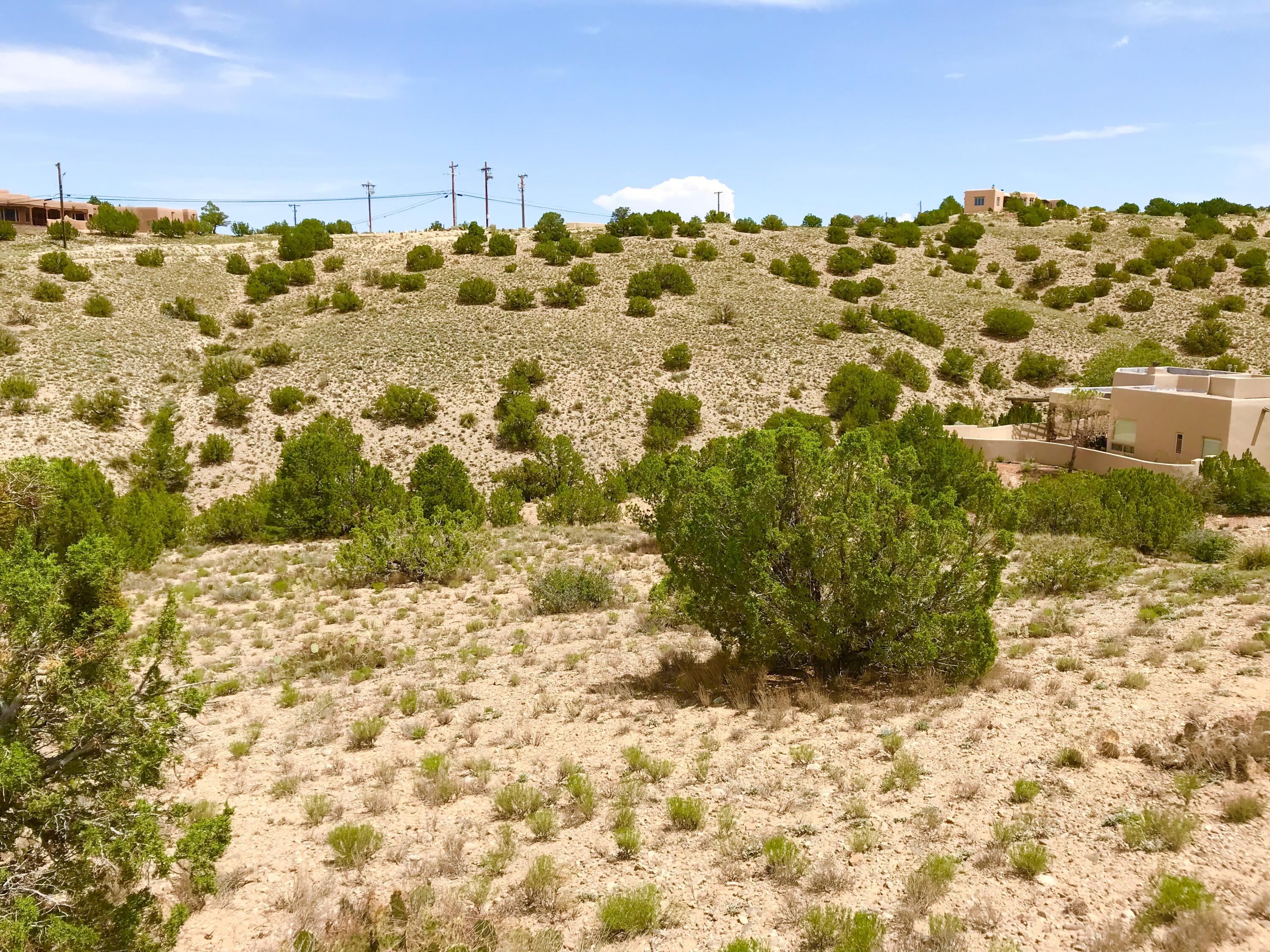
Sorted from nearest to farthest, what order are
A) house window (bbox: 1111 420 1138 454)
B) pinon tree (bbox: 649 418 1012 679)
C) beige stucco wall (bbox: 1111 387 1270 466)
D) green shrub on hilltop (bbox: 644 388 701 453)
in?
pinon tree (bbox: 649 418 1012 679) < beige stucco wall (bbox: 1111 387 1270 466) < house window (bbox: 1111 420 1138 454) < green shrub on hilltop (bbox: 644 388 701 453)

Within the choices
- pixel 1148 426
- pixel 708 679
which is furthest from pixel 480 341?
pixel 708 679

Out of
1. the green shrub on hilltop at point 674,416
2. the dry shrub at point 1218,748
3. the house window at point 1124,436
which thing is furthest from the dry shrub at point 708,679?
the green shrub on hilltop at point 674,416

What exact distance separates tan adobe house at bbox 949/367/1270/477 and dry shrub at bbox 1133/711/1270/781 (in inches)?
839

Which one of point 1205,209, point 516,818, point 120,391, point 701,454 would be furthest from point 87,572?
point 1205,209

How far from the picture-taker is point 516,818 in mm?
7418

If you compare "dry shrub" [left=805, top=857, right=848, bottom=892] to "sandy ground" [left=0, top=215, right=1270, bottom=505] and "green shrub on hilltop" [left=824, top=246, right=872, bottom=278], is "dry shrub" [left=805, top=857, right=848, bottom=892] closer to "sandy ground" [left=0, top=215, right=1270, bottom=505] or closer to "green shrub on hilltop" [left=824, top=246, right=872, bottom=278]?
"sandy ground" [left=0, top=215, right=1270, bottom=505]

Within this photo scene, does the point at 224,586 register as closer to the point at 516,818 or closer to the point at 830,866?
the point at 516,818

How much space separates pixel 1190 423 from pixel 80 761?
31035mm

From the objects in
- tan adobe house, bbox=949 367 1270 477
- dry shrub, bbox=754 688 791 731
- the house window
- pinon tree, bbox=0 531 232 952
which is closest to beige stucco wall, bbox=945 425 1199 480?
tan adobe house, bbox=949 367 1270 477

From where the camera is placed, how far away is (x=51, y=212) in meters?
71.9

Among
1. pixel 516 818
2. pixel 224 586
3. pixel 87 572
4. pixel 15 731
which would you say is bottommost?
pixel 224 586

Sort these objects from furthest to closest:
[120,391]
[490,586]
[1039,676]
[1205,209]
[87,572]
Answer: [1205,209] → [120,391] → [490,586] → [1039,676] → [87,572]

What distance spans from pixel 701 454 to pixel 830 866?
22.3 meters

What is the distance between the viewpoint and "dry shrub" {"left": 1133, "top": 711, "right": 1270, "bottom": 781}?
6.85 meters
